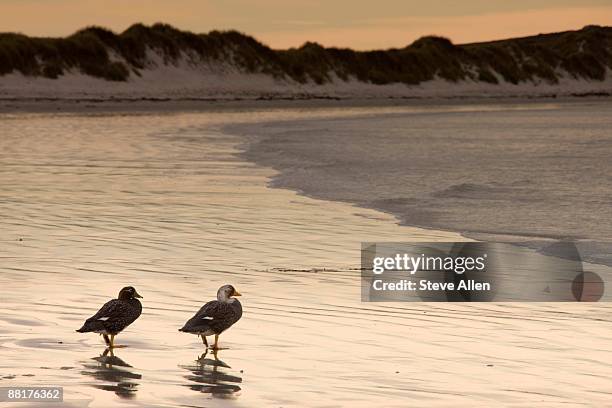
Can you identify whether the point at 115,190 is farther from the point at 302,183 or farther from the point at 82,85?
the point at 82,85

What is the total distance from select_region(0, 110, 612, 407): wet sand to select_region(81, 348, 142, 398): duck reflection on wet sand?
0.05 feet

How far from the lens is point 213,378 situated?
7.93 m

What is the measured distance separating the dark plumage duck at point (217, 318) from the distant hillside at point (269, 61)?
8123cm

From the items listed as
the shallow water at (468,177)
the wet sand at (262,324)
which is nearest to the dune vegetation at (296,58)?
the shallow water at (468,177)

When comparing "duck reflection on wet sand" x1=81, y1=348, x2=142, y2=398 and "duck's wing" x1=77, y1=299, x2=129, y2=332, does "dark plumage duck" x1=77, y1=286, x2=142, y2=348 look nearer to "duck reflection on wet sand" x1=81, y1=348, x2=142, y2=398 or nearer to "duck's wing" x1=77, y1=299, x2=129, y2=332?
"duck's wing" x1=77, y1=299, x2=129, y2=332

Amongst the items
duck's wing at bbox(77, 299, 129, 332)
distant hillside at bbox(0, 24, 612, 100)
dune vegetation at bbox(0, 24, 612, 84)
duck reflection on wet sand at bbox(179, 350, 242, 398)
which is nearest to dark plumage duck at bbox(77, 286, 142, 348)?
duck's wing at bbox(77, 299, 129, 332)

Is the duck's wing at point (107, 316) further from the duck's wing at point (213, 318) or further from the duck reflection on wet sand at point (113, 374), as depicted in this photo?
the duck's wing at point (213, 318)

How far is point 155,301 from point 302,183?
12233 millimetres

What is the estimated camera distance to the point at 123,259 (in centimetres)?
1285

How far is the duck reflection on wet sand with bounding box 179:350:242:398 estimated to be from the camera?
7.59m

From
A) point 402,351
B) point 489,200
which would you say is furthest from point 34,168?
point 402,351

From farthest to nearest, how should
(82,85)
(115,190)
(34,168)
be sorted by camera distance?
(82,85) → (34,168) → (115,190)

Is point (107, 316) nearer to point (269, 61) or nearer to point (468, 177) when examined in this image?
point (468, 177)

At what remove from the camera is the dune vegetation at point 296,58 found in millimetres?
100625
